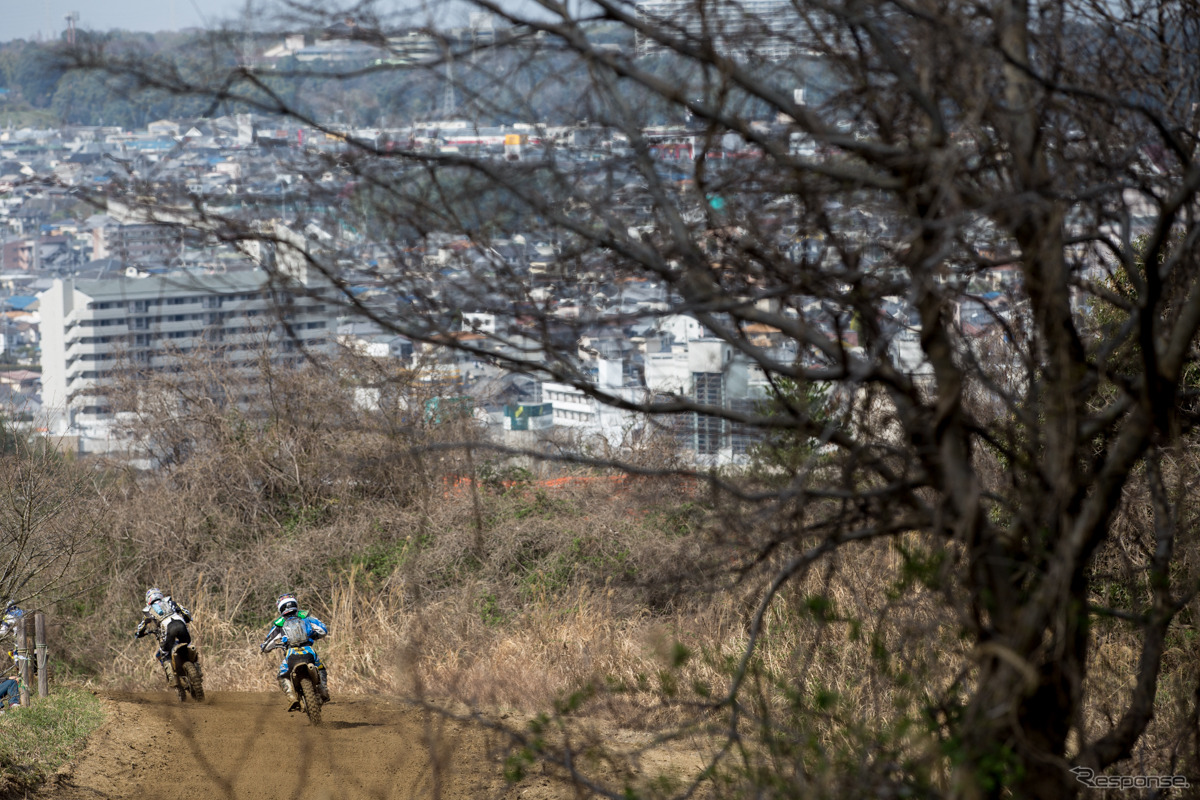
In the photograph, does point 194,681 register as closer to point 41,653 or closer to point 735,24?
point 41,653

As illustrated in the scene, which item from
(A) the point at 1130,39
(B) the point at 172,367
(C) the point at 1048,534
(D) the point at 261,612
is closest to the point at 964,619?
(C) the point at 1048,534

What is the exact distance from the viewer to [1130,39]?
453cm

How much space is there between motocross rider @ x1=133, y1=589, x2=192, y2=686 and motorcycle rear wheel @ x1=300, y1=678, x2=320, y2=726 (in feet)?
6.25

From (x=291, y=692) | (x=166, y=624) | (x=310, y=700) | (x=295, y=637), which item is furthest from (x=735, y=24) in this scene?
(x=166, y=624)

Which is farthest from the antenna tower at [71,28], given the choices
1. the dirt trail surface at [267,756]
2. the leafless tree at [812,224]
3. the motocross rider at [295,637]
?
the motocross rider at [295,637]

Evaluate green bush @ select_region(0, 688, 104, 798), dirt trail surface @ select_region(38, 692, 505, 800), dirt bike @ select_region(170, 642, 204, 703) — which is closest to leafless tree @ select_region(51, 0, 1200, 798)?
dirt trail surface @ select_region(38, 692, 505, 800)

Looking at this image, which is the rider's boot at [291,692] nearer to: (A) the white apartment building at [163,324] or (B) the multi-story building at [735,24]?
(A) the white apartment building at [163,324]

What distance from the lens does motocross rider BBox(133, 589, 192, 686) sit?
39.7 feet

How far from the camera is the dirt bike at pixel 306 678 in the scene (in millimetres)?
10930

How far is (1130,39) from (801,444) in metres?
2.08

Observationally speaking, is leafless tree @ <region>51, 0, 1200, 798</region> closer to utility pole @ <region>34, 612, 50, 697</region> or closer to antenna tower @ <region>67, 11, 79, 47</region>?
antenna tower @ <region>67, 11, 79, 47</region>

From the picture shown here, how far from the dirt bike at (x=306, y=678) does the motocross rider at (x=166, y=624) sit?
1676 millimetres

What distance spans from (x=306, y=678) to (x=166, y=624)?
2.22 meters

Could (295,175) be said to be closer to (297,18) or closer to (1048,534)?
(297,18)
